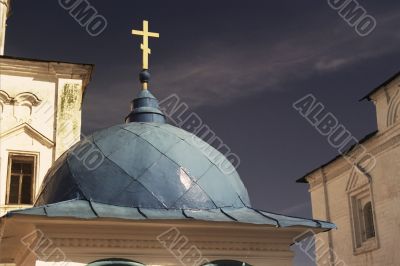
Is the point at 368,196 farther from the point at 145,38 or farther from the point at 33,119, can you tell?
the point at 145,38

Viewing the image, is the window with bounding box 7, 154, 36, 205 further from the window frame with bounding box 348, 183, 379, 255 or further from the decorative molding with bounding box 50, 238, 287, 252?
the decorative molding with bounding box 50, 238, 287, 252

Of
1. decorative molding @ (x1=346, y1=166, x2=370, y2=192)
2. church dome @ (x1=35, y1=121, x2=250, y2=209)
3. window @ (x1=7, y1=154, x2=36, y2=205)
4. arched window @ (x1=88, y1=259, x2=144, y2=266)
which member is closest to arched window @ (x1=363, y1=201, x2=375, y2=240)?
decorative molding @ (x1=346, y1=166, x2=370, y2=192)

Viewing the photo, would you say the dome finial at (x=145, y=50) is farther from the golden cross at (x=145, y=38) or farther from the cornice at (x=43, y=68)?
the cornice at (x=43, y=68)

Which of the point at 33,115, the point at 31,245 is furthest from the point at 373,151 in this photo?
the point at 31,245

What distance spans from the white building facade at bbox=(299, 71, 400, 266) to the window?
29.8ft

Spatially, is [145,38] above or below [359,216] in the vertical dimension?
below

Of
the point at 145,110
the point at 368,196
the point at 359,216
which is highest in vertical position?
the point at 368,196

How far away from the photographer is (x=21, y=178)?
15.3m

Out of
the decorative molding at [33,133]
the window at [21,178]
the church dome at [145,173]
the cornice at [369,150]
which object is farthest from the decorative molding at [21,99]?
the church dome at [145,173]

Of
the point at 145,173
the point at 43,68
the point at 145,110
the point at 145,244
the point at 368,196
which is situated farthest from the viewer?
the point at 368,196

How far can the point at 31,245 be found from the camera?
17.3 ft

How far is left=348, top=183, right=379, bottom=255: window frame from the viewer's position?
1736 cm

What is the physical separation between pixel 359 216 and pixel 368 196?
74cm

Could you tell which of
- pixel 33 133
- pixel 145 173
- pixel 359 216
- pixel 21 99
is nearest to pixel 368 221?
pixel 359 216
